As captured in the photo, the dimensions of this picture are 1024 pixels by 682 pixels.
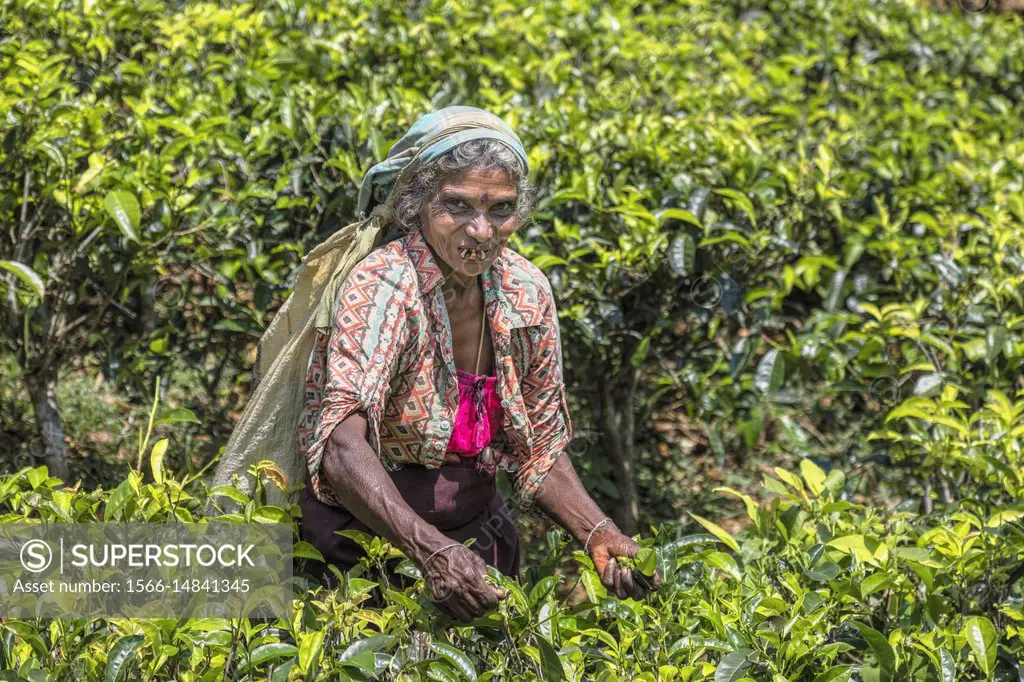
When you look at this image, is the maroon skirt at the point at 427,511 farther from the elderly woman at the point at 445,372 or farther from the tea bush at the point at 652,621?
the tea bush at the point at 652,621

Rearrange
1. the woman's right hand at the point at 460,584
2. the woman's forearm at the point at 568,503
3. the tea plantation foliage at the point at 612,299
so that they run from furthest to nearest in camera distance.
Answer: the woman's forearm at the point at 568,503 → the tea plantation foliage at the point at 612,299 → the woman's right hand at the point at 460,584

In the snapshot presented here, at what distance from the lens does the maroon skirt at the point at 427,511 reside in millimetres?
2383

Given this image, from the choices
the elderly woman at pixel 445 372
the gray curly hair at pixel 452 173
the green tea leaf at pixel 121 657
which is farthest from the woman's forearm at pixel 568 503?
the green tea leaf at pixel 121 657

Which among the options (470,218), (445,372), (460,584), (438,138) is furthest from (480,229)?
(460,584)

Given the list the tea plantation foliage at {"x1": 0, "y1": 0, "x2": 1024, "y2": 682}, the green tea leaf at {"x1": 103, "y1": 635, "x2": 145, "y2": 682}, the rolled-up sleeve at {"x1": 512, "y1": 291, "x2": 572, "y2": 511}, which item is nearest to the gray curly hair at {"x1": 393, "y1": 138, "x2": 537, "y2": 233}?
the rolled-up sleeve at {"x1": 512, "y1": 291, "x2": 572, "y2": 511}

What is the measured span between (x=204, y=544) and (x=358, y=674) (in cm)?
38

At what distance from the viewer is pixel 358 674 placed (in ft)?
6.27

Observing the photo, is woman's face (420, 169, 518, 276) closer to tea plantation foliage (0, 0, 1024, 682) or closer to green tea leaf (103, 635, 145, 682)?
tea plantation foliage (0, 0, 1024, 682)

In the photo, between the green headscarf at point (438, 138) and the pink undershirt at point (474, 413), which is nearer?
the green headscarf at point (438, 138)

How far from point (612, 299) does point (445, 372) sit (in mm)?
1230

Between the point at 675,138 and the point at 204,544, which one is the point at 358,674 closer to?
the point at 204,544

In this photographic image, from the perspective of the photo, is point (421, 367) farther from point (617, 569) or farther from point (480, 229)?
point (617, 569)

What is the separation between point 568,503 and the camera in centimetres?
245

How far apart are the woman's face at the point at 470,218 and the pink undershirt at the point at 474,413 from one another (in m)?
0.23
